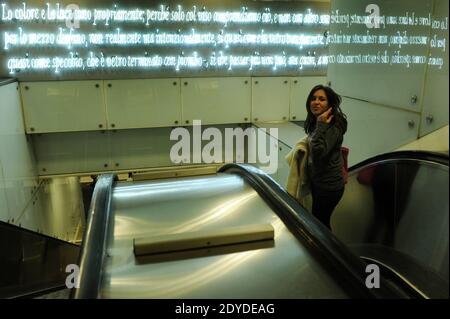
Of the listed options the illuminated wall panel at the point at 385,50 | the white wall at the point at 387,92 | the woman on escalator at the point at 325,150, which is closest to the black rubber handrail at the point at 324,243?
the woman on escalator at the point at 325,150

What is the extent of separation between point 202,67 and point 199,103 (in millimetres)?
463

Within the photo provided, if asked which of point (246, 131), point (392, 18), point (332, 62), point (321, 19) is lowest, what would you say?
point (246, 131)

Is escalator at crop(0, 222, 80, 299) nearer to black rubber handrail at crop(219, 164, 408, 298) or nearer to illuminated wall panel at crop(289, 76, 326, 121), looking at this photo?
black rubber handrail at crop(219, 164, 408, 298)

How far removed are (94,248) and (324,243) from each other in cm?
90

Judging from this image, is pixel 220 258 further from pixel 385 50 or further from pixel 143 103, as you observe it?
pixel 143 103

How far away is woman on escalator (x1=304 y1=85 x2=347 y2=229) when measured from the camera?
2652 millimetres

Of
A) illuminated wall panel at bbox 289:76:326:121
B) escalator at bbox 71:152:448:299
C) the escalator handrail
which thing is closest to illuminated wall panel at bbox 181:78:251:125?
illuminated wall panel at bbox 289:76:326:121

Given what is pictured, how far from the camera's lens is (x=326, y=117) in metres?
2.69

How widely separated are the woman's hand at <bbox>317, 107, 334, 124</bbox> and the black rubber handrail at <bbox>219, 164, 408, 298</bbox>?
666 mm

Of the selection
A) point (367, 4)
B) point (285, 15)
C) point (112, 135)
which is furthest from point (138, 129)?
point (367, 4)
